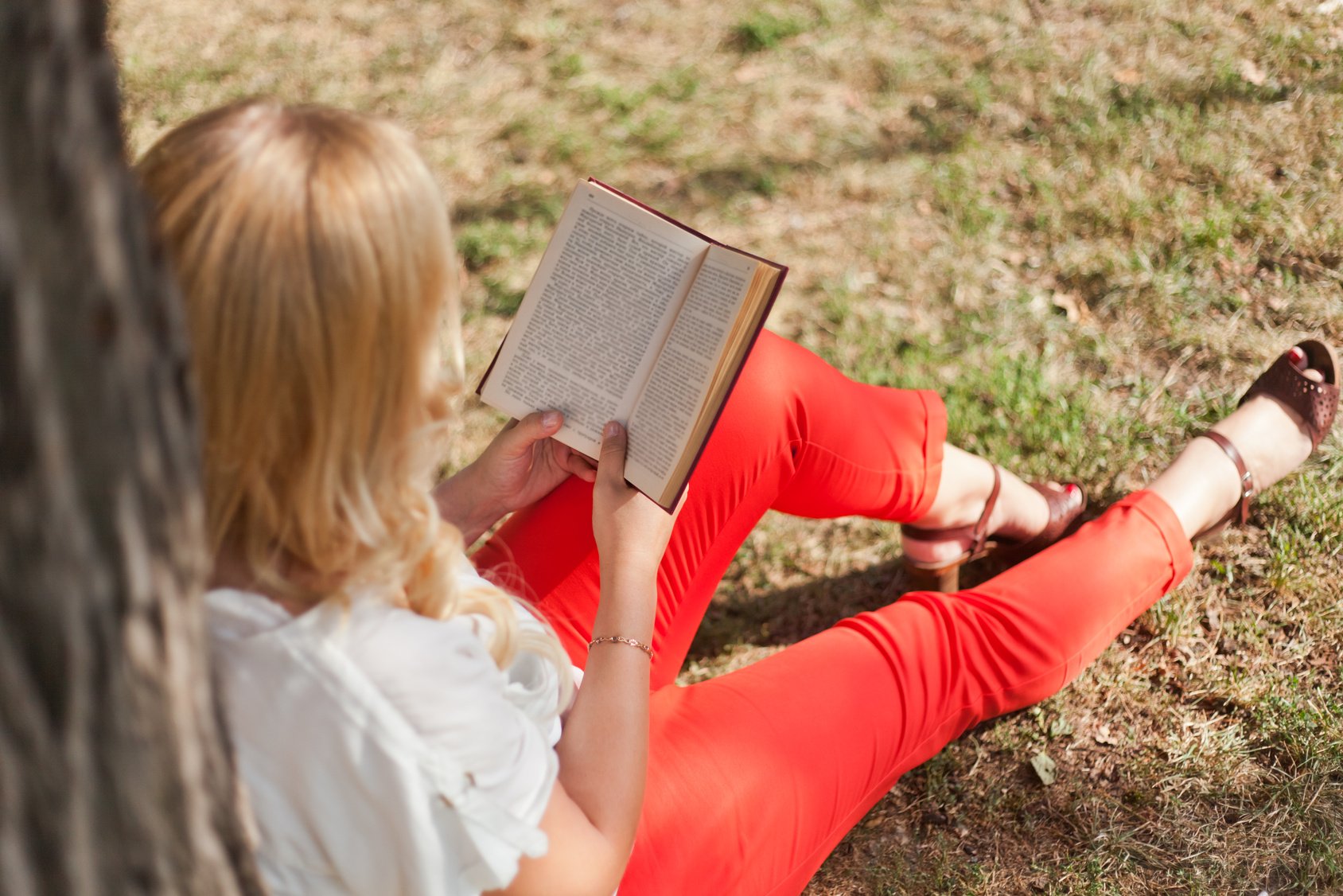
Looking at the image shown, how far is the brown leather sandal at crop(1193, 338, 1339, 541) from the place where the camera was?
87.0 inches

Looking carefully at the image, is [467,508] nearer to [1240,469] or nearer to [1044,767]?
[1044,767]

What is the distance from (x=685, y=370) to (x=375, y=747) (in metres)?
0.76

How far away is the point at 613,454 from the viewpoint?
63.7 inches

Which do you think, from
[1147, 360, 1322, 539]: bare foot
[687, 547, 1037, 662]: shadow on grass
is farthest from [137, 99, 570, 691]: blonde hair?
[1147, 360, 1322, 539]: bare foot

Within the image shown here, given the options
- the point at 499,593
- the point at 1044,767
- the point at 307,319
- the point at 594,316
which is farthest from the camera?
the point at 1044,767

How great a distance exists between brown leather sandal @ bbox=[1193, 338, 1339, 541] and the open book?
52.2 inches

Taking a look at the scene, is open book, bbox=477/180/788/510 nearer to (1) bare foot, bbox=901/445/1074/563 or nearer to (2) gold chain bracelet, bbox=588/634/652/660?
(2) gold chain bracelet, bbox=588/634/652/660

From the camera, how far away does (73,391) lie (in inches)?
28.9

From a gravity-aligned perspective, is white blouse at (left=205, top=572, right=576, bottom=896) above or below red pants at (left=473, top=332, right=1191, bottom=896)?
above

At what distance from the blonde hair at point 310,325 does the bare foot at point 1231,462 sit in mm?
1701

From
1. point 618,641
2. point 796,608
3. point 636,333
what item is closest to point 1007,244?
point 796,608

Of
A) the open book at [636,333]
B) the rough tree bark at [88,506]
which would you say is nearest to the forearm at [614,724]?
the open book at [636,333]

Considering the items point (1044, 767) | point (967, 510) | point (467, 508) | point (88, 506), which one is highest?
point (88, 506)

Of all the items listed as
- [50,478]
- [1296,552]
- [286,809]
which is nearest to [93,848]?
[286,809]
